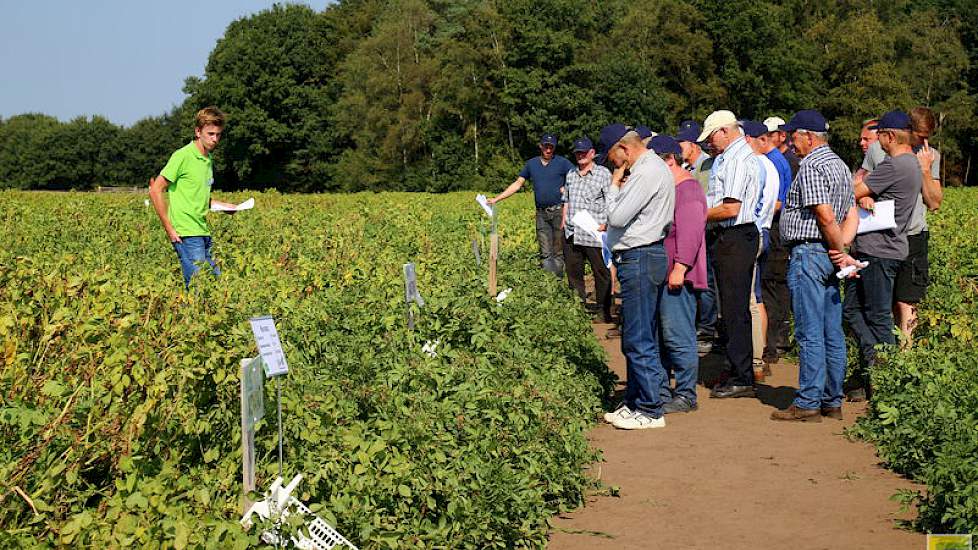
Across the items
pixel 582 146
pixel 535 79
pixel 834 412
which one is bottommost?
pixel 834 412

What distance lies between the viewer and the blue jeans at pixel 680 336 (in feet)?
28.4

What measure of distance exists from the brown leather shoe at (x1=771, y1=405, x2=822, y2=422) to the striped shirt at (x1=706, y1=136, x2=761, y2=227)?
4.97 ft

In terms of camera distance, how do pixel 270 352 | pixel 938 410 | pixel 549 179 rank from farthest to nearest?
1. pixel 549 179
2. pixel 938 410
3. pixel 270 352

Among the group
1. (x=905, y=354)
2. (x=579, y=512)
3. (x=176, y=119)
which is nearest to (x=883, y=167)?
(x=905, y=354)

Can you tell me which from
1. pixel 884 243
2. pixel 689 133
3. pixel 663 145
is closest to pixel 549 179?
pixel 689 133

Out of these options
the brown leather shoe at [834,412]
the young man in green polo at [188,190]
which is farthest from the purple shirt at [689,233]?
the young man in green polo at [188,190]

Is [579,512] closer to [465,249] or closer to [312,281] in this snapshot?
[312,281]

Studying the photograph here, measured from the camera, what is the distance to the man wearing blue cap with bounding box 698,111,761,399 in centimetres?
906

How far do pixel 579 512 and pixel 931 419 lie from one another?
211cm

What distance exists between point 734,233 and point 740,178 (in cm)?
47

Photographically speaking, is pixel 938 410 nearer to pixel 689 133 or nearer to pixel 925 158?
pixel 925 158

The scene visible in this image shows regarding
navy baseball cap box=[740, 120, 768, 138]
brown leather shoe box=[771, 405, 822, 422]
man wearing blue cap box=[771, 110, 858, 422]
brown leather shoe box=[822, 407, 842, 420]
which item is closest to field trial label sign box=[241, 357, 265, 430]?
man wearing blue cap box=[771, 110, 858, 422]

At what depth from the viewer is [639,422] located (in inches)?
329

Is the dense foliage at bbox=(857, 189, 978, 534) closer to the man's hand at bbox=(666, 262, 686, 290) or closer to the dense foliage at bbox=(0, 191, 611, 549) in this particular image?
the man's hand at bbox=(666, 262, 686, 290)
